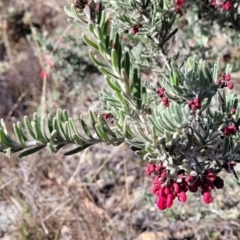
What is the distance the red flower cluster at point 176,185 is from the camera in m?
1.19

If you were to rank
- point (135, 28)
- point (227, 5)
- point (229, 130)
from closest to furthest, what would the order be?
point (229, 130), point (135, 28), point (227, 5)

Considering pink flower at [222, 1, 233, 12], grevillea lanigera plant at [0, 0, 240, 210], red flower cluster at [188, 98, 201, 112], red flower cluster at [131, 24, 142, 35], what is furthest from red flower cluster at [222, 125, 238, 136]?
pink flower at [222, 1, 233, 12]

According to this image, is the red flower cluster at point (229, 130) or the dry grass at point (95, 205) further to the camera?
the dry grass at point (95, 205)

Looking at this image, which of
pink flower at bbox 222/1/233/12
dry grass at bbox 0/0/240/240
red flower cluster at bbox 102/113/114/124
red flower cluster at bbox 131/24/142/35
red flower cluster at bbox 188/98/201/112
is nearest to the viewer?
red flower cluster at bbox 188/98/201/112

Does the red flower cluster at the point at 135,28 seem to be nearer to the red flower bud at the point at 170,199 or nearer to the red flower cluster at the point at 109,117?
the red flower cluster at the point at 109,117

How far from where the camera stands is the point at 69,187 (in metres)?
3.58

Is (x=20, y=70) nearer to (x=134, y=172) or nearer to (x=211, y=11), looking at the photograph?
(x=134, y=172)

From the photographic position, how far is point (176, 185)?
1.19m

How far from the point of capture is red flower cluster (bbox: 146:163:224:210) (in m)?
1.19

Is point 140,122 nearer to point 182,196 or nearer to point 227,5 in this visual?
point 182,196

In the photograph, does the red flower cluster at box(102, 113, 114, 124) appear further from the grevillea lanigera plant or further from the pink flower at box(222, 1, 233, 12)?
the pink flower at box(222, 1, 233, 12)

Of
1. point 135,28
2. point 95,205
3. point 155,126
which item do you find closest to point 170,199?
point 155,126

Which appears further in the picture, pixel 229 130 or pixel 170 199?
pixel 229 130

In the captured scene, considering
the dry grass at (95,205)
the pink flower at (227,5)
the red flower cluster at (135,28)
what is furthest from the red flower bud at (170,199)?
the dry grass at (95,205)
